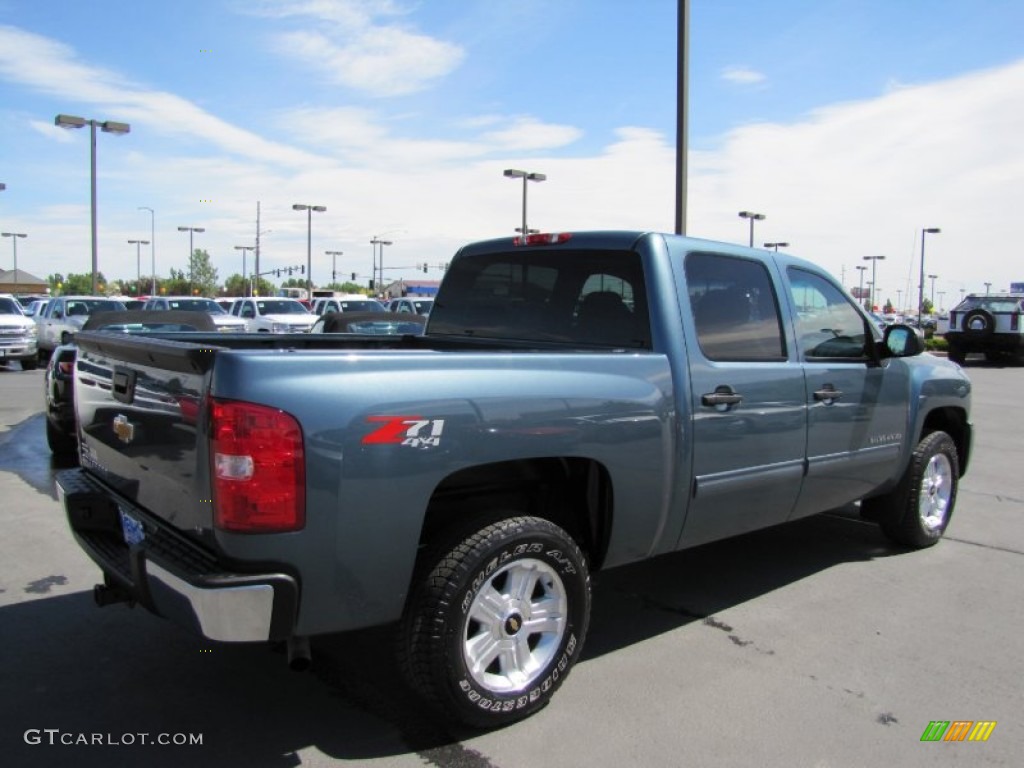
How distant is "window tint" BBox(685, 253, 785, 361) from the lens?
3967mm

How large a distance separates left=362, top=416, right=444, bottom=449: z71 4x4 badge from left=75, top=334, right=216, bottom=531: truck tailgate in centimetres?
54

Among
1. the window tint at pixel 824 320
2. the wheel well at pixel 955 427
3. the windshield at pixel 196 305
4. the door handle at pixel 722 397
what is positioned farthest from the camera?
the windshield at pixel 196 305

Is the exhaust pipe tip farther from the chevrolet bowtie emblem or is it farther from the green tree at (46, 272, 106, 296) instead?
the green tree at (46, 272, 106, 296)

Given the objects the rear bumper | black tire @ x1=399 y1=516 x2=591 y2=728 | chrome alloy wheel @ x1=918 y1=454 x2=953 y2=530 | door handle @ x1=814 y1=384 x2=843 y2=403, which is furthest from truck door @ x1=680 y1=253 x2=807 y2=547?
the rear bumper

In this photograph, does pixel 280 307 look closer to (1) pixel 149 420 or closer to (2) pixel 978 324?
(2) pixel 978 324

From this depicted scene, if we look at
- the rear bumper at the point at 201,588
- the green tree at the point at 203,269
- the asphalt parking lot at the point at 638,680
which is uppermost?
the green tree at the point at 203,269

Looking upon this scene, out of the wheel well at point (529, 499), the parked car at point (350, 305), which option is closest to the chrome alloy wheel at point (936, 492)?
the wheel well at point (529, 499)

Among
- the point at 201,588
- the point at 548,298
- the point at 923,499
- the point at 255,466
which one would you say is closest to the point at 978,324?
the point at 923,499

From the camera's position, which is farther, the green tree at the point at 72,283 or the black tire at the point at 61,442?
the green tree at the point at 72,283

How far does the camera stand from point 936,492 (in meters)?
5.70

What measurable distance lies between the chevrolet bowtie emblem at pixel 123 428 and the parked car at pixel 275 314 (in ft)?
71.8

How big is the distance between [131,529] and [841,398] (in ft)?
11.9

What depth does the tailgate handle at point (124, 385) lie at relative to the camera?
3145mm

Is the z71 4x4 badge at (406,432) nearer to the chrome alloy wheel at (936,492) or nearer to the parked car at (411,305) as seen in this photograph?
Answer: the chrome alloy wheel at (936,492)
